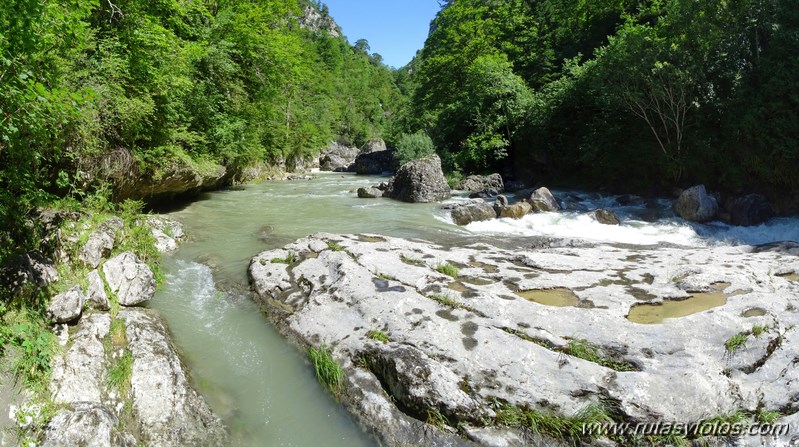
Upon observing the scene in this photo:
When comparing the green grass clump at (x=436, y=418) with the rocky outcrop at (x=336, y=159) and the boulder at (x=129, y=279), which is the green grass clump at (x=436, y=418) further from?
the rocky outcrop at (x=336, y=159)

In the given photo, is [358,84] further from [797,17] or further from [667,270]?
[667,270]

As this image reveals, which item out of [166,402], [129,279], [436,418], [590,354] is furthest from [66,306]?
[590,354]

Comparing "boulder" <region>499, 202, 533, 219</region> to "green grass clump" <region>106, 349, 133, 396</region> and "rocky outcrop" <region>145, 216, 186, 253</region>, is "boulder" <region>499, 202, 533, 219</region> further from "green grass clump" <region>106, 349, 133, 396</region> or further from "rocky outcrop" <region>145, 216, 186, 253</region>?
"green grass clump" <region>106, 349, 133, 396</region>

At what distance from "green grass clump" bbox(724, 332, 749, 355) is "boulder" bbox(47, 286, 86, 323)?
26.5 ft

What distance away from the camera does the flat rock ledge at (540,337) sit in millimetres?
4441

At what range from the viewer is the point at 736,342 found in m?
5.00

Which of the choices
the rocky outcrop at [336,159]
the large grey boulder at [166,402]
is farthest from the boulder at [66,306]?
the rocky outcrop at [336,159]

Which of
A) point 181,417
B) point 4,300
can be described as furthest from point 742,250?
point 4,300

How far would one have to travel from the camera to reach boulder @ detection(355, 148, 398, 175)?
41.8 meters

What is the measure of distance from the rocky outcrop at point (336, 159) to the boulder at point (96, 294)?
41125 millimetres

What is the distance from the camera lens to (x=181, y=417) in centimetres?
454

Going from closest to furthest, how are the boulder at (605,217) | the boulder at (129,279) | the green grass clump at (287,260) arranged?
the boulder at (129,279), the green grass clump at (287,260), the boulder at (605,217)

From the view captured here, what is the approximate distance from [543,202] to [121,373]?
1547 centimetres

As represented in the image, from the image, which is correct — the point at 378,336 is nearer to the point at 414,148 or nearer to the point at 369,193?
the point at 369,193
